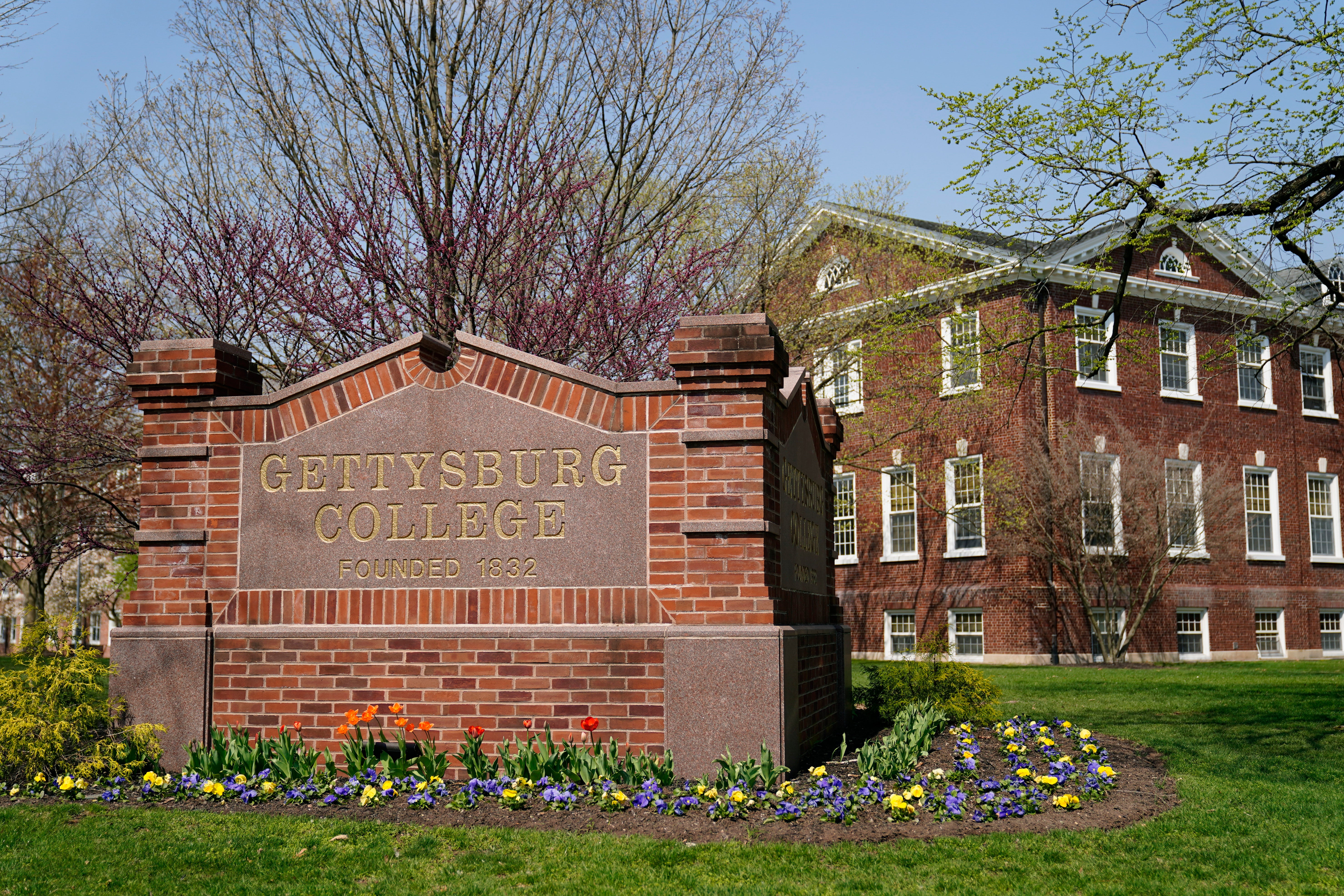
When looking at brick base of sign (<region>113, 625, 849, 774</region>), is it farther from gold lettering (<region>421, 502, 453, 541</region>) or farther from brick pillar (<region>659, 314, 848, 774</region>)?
gold lettering (<region>421, 502, 453, 541</region>)

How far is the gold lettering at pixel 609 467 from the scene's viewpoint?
7602mm

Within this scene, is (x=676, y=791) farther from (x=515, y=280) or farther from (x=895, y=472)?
(x=895, y=472)

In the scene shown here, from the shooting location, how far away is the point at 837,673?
985 cm

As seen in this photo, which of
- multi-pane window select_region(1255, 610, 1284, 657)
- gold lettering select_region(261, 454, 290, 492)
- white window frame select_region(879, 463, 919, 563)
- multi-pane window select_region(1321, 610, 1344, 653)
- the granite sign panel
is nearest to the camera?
the granite sign panel

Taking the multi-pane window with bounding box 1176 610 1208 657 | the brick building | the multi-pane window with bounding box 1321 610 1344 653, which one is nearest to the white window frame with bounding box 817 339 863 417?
the brick building

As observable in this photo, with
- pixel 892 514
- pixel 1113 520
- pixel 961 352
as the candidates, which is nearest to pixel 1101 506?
pixel 1113 520

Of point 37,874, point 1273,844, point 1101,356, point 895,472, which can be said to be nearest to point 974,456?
point 895,472

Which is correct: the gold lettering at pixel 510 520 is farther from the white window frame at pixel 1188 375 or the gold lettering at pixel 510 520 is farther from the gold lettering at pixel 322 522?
the white window frame at pixel 1188 375

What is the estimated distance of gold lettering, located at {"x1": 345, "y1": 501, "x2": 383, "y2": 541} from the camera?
7867 mm

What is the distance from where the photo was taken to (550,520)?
302 inches

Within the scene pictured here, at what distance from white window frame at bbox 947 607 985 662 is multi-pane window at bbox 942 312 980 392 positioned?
487 centimetres

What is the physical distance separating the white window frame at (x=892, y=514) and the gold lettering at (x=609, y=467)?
19.2 meters

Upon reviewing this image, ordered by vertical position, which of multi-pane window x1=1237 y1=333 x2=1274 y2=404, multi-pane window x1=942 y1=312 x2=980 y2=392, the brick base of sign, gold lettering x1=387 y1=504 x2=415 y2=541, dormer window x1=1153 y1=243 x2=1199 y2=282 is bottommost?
the brick base of sign

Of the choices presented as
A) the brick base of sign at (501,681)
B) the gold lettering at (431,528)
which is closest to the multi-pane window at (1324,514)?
the brick base of sign at (501,681)
